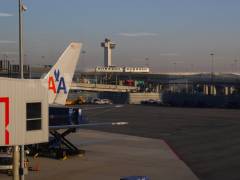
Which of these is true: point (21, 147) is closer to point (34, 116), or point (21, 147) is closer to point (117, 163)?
point (34, 116)

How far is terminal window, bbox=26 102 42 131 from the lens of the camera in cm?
2350

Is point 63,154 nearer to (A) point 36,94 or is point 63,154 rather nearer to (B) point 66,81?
(B) point 66,81

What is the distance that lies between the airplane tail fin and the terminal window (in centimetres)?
1732

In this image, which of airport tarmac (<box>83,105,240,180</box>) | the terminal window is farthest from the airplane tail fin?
the terminal window

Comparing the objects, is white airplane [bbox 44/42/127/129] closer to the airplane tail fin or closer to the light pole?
the airplane tail fin

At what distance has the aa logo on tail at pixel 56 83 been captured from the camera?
4148cm

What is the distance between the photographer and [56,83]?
137ft

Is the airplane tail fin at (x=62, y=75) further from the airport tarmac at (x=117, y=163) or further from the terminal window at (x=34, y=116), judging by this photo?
the terminal window at (x=34, y=116)

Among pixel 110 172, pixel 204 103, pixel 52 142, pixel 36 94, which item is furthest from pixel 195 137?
pixel 204 103

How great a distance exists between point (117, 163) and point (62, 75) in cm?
925

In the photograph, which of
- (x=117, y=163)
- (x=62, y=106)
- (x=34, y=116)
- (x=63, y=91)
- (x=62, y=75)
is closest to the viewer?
(x=34, y=116)

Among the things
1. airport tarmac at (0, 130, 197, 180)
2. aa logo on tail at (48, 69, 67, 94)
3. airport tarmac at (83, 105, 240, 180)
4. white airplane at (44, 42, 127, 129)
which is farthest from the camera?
aa logo on tail at (48, 69, 67, 94)

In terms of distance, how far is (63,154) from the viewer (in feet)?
131

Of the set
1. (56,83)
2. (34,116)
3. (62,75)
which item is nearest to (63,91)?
(56,83)
